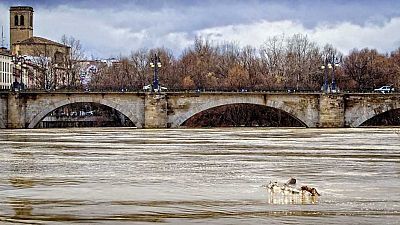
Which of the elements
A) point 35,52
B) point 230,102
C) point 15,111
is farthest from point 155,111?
point 35,52

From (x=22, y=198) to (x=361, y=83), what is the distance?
90753 mm

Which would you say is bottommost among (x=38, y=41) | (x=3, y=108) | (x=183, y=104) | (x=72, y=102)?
(x=3, y=108)

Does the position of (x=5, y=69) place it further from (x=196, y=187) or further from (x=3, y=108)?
(x=196, y=187)

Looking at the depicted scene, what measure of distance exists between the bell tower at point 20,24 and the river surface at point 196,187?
362ft

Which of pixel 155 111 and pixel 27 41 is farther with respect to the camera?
pixel 27 41

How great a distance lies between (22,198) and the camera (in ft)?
63.4

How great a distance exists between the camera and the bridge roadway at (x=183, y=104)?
7544 cm

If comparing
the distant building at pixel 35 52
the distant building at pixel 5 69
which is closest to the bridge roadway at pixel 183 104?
the distant building at pixel 35 52

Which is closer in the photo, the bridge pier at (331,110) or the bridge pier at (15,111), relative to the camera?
the bridge pier at (15,111)

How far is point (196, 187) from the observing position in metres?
21.7

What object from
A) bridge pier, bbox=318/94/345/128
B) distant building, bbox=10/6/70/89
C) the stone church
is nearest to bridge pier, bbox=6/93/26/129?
bridge pier, bbox=318/94/345/128

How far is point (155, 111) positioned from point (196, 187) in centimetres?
5412

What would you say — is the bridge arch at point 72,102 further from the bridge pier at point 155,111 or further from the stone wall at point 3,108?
the stone wall at point 3,108

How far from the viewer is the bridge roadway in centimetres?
7544
